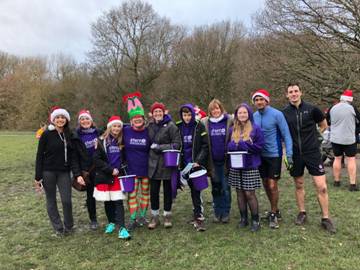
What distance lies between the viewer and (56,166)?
4.94m

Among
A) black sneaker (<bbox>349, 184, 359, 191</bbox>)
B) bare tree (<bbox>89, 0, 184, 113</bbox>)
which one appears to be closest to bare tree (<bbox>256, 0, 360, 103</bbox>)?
black sneaker (<bbox>349, 184, 359, 191</bbox>)

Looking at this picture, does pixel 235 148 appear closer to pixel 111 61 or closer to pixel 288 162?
pixel 288 162

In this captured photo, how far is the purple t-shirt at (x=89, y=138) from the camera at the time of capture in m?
5.15

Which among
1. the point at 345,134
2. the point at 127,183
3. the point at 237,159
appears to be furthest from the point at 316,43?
the point at 127,183

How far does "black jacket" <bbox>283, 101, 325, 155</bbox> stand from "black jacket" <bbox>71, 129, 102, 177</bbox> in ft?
9.87

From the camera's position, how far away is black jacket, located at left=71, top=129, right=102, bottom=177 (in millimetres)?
5016

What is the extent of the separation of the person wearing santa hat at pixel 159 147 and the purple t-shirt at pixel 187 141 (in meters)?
0.19

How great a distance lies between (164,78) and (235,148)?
30.4 metres

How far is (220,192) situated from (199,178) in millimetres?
555

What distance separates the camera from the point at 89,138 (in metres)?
5.22

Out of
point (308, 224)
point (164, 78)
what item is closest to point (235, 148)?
point (308, 224)

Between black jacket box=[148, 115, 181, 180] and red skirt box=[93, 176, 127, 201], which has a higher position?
black jacket box=[148, 115, 181, 180]

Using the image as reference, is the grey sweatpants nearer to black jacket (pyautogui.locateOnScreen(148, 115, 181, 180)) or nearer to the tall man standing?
black jacket (pyautogui.locateOnScreen(148, 115, 181, 180))

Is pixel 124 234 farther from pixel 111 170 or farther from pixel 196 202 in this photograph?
pixel 196 202
